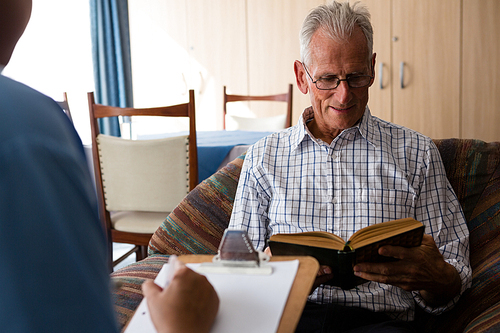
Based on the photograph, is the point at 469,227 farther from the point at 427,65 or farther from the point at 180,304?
the point at 427,65

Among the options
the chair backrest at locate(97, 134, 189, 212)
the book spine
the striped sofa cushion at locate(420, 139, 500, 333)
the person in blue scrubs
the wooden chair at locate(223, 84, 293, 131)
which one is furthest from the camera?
the wooden chair at locate(223, 84, 293, 131)

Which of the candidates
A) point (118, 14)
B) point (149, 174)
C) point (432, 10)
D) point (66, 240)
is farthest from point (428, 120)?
point (66, 240)

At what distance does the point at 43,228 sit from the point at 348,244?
25.9 inches

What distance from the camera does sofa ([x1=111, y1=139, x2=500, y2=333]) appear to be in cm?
103

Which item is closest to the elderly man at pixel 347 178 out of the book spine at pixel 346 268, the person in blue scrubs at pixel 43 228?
the book spine at pixel 346 268

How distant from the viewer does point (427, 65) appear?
3.46m

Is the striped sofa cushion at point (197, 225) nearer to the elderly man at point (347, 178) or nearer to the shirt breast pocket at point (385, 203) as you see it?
the elderly man at point (347, 178)

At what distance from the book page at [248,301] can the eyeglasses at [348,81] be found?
0.74 metres

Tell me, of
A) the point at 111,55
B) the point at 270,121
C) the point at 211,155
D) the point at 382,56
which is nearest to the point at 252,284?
the point at 211,155

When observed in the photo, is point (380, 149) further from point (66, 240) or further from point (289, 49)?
point (289, 49)

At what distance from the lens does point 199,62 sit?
435cm

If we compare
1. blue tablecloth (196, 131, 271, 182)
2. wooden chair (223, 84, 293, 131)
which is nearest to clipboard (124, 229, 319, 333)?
blue tablecloth (196, 131, 271, 182)

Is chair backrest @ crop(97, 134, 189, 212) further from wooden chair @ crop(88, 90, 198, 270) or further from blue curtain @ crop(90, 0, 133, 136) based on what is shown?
blue curtain @ crop(90, 0, 133, 136)

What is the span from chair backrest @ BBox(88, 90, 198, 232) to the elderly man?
70 cm
